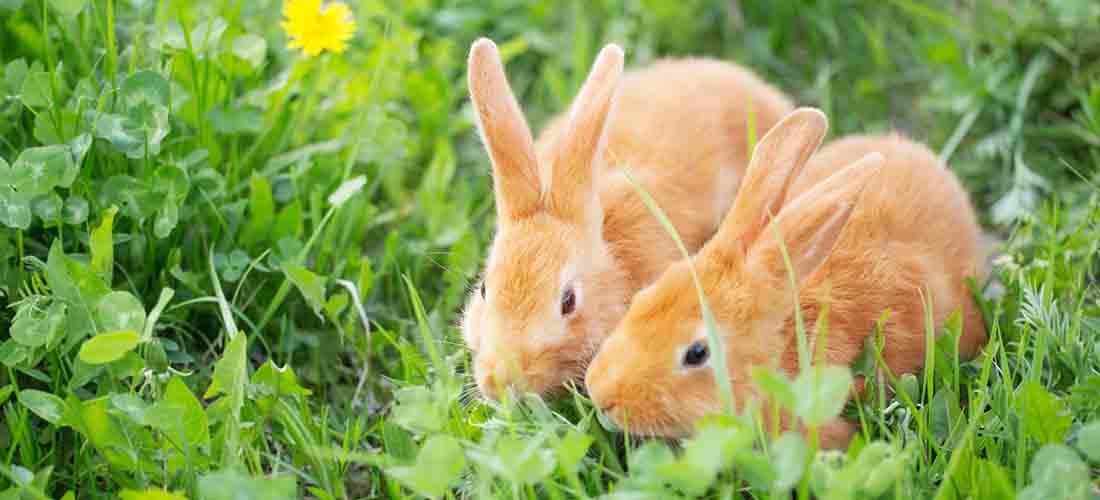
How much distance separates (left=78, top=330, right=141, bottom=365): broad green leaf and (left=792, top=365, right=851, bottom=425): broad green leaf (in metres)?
1.59

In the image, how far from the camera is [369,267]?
369 cm

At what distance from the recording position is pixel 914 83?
5.29m

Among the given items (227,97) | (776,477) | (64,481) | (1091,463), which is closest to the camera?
(776,477)

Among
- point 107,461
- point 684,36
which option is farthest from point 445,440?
point 684,36

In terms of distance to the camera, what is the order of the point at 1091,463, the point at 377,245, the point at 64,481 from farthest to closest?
the point at 377,245 < the point at 64,481 < the point at 1091,463

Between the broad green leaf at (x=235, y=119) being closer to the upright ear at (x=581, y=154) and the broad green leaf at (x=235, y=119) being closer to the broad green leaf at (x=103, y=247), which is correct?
the broad green leaf at (x=103, y=247)

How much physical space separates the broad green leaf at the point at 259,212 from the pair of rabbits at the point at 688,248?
26.9 inches

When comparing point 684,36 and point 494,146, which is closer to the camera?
point 494,146

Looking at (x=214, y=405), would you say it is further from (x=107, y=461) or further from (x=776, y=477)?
(x=776, y=477)

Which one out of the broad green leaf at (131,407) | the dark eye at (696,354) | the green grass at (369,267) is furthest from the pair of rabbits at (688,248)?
the broad green leaf at (131,407)

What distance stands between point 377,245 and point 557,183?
0.98 metres

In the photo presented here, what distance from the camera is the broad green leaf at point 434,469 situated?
2.67 metres

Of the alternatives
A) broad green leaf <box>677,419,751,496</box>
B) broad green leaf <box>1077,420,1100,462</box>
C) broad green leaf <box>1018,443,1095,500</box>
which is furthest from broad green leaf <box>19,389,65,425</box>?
broad green leaf <box>1077,420,1100,462</box>

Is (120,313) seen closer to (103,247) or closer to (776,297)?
(103,247)
